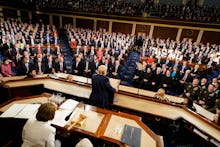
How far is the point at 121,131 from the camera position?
2635 mm

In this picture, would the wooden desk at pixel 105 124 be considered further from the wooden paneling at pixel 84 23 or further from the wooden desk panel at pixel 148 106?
the wooden paneling at pixel 84 23

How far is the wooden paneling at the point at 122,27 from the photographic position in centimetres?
1895

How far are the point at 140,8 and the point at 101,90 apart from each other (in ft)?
56.8

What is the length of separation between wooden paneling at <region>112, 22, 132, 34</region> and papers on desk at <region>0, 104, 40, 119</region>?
17.4 m

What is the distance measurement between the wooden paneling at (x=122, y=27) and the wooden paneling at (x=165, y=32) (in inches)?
114

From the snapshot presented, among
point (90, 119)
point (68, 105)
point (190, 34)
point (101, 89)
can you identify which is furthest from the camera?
point (190, 34)

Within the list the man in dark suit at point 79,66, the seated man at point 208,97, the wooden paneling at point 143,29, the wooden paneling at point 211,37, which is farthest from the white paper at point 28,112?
the wooden paneling at point 211,37

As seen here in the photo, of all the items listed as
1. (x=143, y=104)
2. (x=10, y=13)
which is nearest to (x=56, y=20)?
(x=10, y=13)

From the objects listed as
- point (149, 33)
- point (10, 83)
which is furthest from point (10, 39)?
point (149, 33)

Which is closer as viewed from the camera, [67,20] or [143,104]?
[143,104]

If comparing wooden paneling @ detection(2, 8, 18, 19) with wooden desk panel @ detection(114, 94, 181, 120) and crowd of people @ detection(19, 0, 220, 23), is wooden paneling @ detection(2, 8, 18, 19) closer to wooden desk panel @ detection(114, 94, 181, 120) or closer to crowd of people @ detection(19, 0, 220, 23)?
crowd of people @ detection(19, 0, 220, 23)

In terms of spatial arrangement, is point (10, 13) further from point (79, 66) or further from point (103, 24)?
point (79, 66)

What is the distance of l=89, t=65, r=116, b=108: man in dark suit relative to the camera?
357cm

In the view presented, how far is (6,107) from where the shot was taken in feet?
9.91
